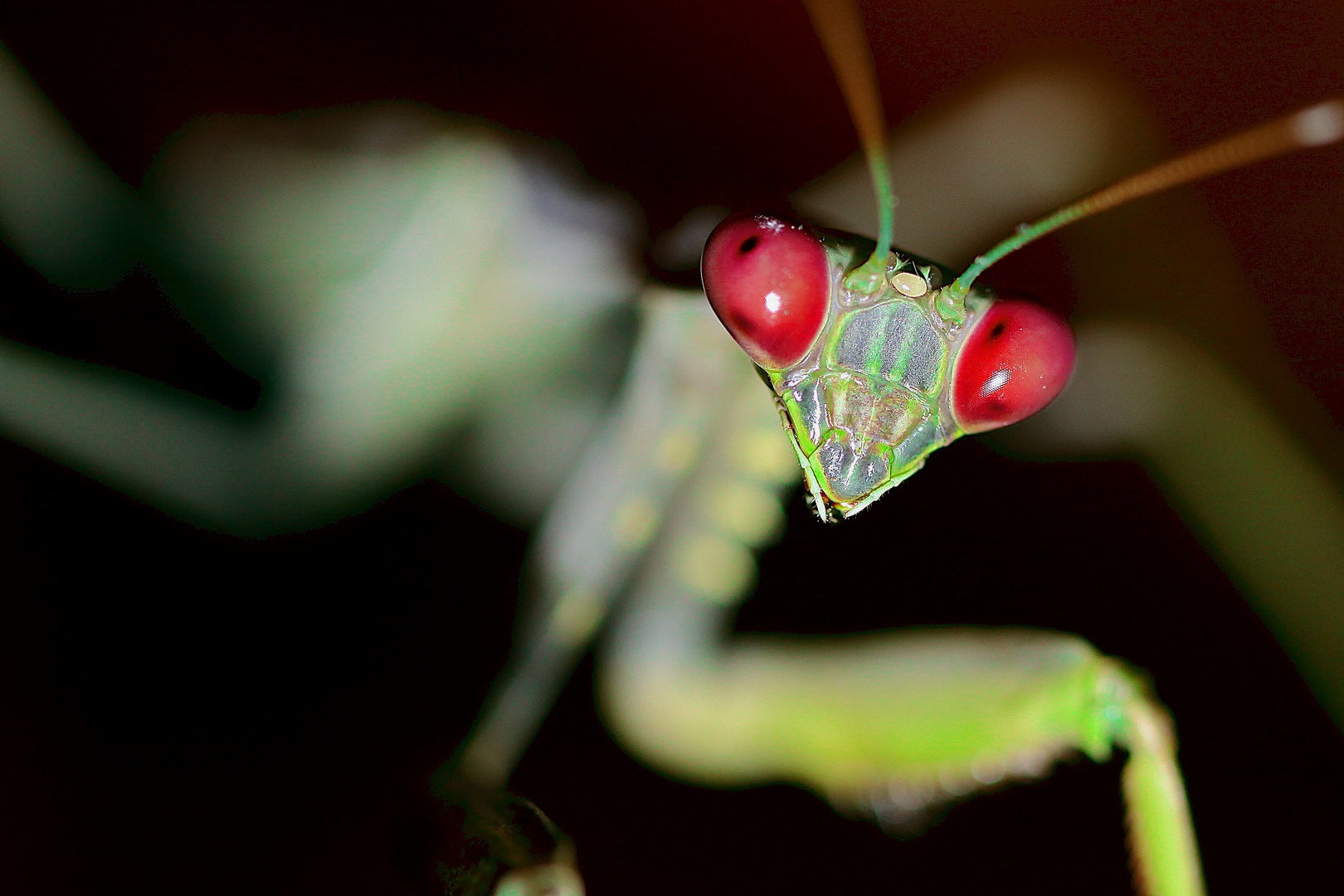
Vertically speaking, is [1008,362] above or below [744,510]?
above

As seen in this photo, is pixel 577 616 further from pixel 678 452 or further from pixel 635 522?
pixel 678 452

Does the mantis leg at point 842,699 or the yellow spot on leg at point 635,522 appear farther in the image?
the yellow spot on leg at point 635,522

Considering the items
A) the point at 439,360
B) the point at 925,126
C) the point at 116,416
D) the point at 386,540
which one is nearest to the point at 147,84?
the point at 116,416

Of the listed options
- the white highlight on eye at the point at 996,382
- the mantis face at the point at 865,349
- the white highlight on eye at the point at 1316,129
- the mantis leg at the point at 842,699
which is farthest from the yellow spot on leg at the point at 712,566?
the white highlight on eye at the point at 1316,129

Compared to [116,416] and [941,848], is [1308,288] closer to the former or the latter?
[941,848]

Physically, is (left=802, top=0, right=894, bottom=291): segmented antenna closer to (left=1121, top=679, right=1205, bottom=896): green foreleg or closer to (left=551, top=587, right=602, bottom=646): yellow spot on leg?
(left=1121, top=679, right=1205, bottom=896): green foreleg

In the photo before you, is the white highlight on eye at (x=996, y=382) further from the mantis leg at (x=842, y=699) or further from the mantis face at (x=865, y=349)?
the mantis leg at (x=842, y=699)

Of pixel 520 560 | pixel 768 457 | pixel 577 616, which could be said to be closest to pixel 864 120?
pixel 768 457

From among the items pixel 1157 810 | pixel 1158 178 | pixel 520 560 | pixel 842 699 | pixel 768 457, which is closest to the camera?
pixel 1157 810
